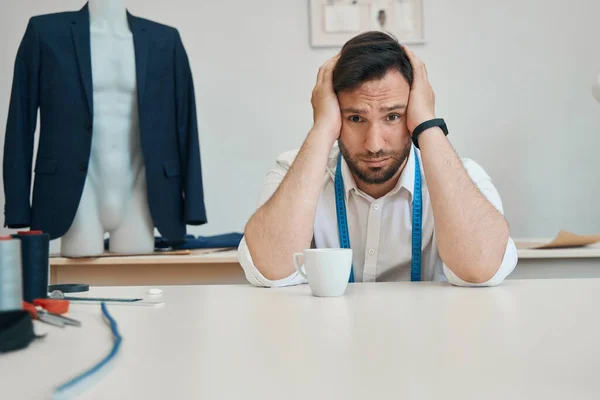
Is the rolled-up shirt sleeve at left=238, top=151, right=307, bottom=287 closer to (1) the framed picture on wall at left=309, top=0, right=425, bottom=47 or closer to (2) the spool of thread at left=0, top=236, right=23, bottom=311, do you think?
(2) the spool of thread at left=0, top=236, right=23, bottom=311

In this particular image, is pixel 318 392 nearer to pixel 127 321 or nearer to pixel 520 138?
pixel 127 321

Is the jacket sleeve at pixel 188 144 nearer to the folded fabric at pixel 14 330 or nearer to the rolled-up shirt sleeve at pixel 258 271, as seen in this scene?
the rolled-up shirt sleeve at pixel 258 271

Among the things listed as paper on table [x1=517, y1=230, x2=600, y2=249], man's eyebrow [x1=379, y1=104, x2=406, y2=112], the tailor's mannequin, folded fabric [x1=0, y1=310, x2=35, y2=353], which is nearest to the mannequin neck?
the tailor's mannequin

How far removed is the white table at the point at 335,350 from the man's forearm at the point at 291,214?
0.36 metres

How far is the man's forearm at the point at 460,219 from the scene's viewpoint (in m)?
1.54

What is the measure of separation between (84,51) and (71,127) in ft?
1.00

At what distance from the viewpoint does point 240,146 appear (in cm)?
377

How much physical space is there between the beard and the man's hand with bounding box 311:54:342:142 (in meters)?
0.08

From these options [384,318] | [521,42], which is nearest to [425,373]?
[384,318]

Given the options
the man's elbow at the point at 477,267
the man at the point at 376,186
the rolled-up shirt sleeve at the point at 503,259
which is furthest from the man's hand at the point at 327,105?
the man's elbow at the point at 477,267

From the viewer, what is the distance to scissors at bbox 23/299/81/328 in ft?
3.42

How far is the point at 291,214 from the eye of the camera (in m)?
1.73

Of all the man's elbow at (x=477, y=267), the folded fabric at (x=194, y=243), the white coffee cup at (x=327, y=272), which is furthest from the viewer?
the folded fabric at (x=194, y=243)

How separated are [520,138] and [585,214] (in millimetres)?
546
